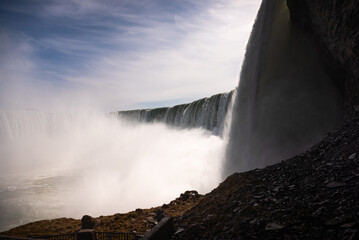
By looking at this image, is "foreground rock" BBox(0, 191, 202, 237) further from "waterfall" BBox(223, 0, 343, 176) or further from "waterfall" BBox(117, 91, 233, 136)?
"waterfall" BBox(117, 91, 233, 136)

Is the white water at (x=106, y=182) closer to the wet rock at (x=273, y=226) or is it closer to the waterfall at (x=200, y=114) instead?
the waterfall at (x=200, y=114)

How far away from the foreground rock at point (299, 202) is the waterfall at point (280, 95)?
3.43 metres

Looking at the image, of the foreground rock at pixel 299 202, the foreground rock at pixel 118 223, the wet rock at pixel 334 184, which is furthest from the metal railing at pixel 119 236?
the wet rock at pixel 334 184

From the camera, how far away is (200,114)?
29453 millimetres

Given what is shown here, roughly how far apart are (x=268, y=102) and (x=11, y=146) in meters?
46.5

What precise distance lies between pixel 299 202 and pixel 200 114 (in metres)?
26.0

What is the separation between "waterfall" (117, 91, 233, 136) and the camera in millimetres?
25092

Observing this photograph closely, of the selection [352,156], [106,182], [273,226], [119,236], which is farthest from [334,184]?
[106,182]

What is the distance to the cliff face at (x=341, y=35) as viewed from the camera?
566 centimetres

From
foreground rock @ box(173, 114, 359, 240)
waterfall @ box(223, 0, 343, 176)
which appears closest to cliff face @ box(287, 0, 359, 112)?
waterfall @ box(223, 0, 343, 176)

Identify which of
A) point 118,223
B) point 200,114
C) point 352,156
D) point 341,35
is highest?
point 200,114

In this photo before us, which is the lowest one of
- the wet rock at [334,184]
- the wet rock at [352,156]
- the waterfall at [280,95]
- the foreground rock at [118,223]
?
the foreground rock at [118,223]

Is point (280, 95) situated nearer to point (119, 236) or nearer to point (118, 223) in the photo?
point (119, 236)

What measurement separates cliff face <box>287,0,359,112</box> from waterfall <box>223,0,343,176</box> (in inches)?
39.3
